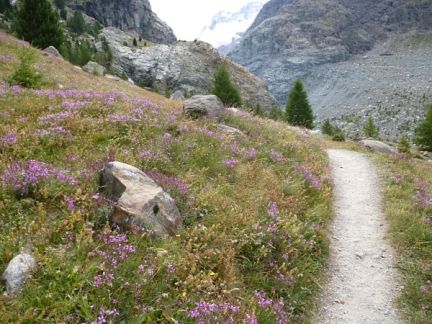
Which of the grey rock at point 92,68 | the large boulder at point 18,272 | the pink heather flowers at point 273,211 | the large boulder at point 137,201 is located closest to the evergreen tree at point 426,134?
the grey rock at point 92,68

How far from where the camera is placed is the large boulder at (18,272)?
4.34 meters

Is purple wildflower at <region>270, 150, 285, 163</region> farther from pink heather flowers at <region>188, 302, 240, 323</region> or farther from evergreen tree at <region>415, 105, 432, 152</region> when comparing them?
evergreen tree at <region>415, 105, 432, 152</region>

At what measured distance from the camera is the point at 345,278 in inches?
298

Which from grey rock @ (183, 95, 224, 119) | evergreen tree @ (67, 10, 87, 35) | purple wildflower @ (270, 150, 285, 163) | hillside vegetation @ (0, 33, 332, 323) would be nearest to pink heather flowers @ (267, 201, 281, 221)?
hillside vegetation @ (0, 33, 332, 323)

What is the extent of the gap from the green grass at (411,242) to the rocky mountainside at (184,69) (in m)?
72.2

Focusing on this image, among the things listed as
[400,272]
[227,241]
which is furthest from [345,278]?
[227,241]

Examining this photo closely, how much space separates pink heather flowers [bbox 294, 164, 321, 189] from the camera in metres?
11.5

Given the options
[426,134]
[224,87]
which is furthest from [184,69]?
[426,134]

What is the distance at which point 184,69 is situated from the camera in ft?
292

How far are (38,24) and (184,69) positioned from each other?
185 feet

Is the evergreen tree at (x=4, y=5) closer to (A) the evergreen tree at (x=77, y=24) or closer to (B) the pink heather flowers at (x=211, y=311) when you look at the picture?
(A) the evergreen tree at (x=77, y=24)

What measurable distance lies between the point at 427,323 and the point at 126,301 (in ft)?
17.2

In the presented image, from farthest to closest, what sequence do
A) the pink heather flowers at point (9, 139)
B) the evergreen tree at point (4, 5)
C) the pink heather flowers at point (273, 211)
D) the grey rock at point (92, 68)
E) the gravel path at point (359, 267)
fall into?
the evergreen tree at point (4, 5) → the grey rock at point (92, 68) → the pink heather flowers at point (273, 211) → the pink heather flowers at point (9, 139) → the gravel path at point (359, 267)

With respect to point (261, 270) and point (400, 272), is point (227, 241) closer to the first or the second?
point (261, 270)
